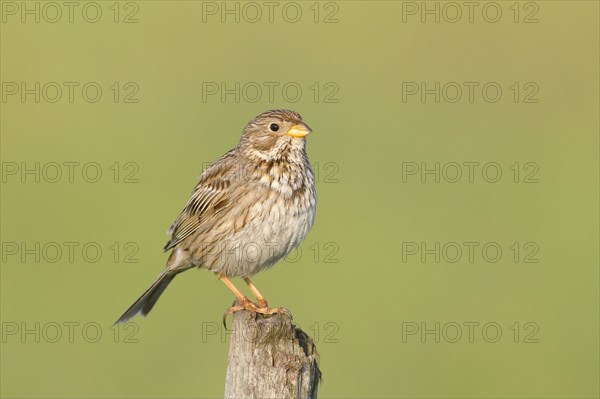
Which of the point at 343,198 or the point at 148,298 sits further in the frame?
the point at 343,198

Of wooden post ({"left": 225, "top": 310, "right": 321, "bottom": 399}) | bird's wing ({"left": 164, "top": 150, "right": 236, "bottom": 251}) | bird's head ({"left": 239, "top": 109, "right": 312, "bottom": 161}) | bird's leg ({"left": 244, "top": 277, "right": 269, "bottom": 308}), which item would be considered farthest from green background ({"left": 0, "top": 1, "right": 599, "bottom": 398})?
wooden post ({"left": 225, "top": 310, "right": 321, "bottom": 399})

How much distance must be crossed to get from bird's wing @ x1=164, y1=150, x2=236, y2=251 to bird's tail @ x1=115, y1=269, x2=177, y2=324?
322mm

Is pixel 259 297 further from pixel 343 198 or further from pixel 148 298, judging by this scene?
pixel 343 198

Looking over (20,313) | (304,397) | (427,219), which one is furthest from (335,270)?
(304,397)

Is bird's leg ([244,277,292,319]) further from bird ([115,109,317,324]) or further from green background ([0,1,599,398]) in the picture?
green background ([0,1,599,398])

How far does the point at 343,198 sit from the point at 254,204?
25.1 feet

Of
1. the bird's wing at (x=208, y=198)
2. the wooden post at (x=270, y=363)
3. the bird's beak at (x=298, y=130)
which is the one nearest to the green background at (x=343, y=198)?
the bird's wing at (x=208, y=198)

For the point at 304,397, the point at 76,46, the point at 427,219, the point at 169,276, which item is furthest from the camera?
the point at 76,46

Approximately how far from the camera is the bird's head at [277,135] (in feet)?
27.7

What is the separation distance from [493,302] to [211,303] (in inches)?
130

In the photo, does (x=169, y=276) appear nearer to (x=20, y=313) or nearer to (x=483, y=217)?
(x=20, y=313)

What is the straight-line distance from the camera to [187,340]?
12.2 m

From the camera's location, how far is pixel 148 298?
29.9 feet

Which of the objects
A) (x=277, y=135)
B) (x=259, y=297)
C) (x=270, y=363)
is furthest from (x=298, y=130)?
(x=270, y=363)
